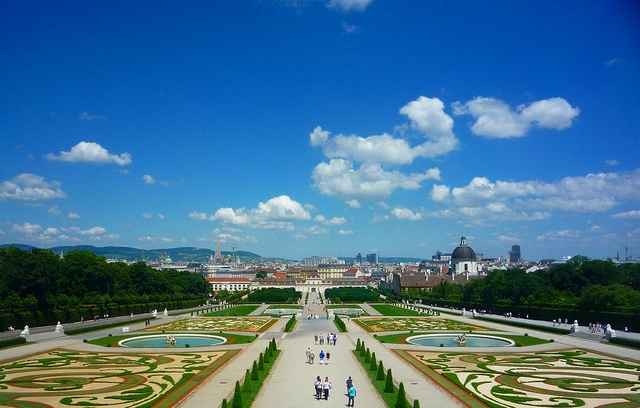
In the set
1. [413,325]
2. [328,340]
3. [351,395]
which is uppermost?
[351,395]

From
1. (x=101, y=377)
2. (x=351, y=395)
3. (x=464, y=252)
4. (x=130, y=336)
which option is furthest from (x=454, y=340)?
(x=464, y=252)

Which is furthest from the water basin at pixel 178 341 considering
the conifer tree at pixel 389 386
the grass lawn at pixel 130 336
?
the conifer tree at pixel 389 386

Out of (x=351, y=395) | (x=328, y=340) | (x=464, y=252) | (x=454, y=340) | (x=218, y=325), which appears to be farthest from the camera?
(x=464, y=252)

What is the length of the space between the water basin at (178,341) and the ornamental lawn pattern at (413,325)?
14.7m

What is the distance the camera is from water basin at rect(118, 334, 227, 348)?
38031 millimetres

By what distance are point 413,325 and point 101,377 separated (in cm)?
3319

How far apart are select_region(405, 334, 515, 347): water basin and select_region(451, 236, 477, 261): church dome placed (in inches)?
4484

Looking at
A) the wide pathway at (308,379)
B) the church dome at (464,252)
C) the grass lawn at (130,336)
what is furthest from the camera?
the church dome at (464,252)

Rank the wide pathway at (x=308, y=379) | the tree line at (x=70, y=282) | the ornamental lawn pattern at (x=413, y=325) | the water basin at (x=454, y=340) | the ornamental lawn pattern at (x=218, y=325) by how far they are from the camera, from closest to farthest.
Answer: the wide pathway at (x=308, y=379) → the water basin at (x=454, y=340) → the ornamental lawn pattern at (x=218, y=325) → the ornamental lawn pattern at (x=413, y=325) → the tree line at (x=70, y=282)

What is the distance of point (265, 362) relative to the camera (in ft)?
91.8

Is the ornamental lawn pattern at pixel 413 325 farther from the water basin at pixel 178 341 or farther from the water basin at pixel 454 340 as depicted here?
the water basin at pixel 178 341

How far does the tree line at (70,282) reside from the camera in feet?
164

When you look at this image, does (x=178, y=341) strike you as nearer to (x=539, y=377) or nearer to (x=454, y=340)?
(x=454, y=340)

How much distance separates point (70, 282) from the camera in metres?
61.7
